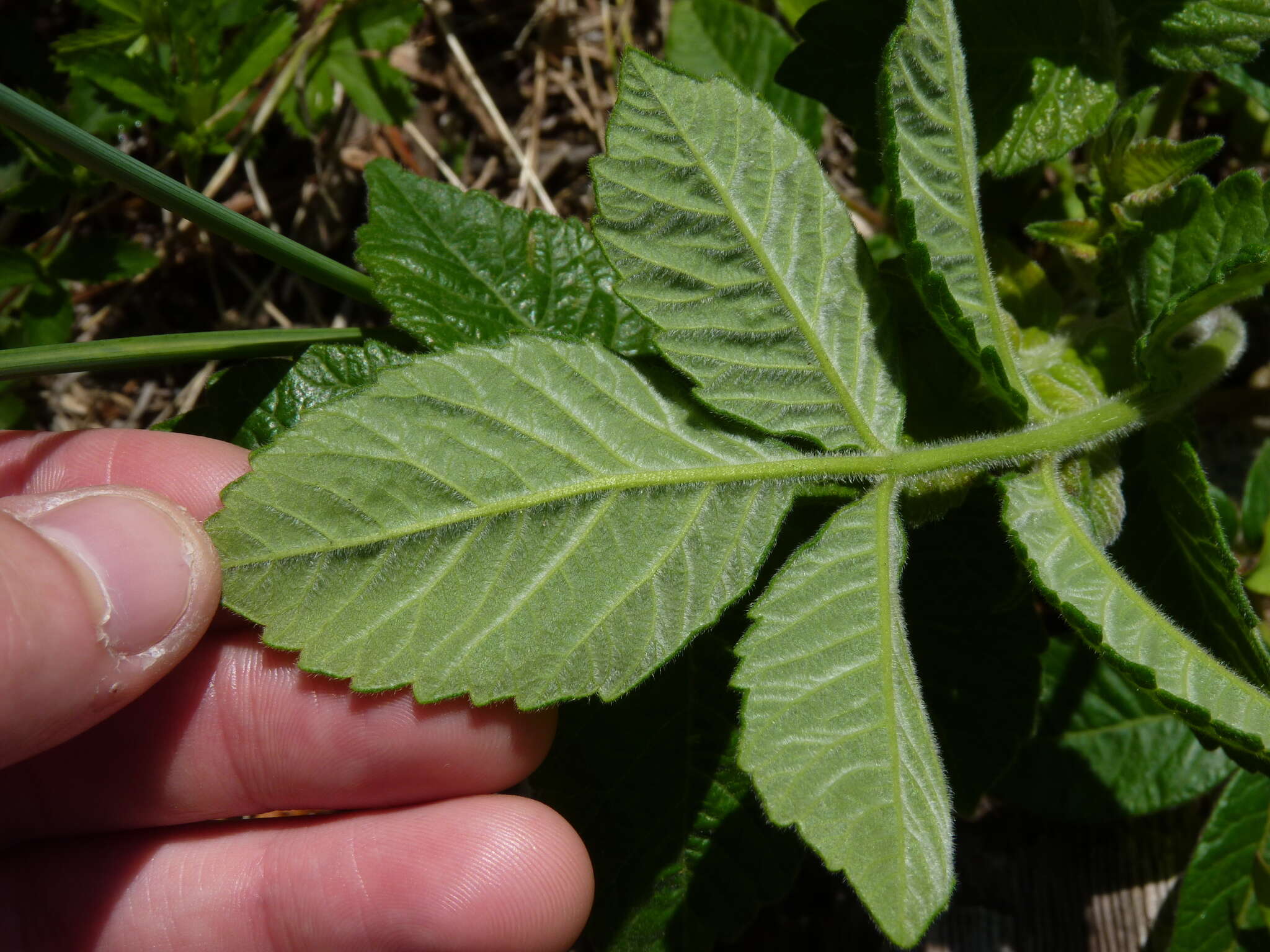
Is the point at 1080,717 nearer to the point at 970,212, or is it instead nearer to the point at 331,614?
the point at 970,212

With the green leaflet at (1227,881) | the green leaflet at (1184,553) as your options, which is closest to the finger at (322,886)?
the green leaflet at (1184,553)

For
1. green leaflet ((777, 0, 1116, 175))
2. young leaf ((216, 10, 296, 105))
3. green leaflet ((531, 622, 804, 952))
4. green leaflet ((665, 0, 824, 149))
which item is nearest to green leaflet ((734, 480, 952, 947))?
green leaflet ((531, 622, 804, 952))

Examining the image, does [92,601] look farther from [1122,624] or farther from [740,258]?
[1122,624]

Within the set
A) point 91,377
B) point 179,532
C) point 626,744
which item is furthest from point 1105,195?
point 91,377

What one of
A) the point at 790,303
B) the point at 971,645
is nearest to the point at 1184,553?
the point at 971,645

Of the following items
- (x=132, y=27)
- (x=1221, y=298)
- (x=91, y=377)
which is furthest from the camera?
(x=91, y=377)

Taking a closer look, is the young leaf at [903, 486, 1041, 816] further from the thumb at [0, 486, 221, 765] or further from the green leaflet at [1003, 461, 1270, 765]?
the thumb at [0, 486, 221, 765]
